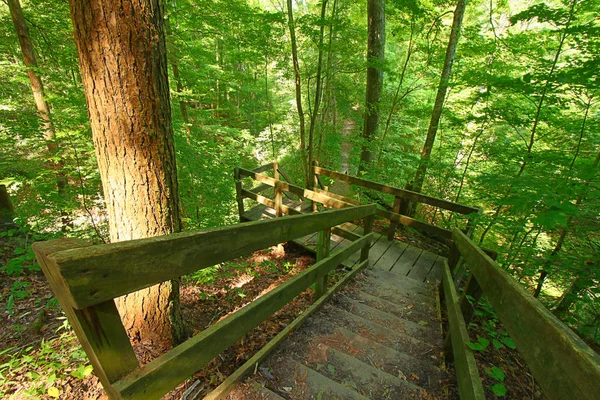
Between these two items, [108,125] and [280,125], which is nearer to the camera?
[108,125]

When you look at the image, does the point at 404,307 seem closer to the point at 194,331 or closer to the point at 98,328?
the point at 194,331

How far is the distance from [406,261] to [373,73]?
519 centimetres

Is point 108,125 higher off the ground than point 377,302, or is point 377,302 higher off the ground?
point 108,125

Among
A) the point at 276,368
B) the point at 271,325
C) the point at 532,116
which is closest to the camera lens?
the point at 276,368

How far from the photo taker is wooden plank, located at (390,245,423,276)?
4.56m

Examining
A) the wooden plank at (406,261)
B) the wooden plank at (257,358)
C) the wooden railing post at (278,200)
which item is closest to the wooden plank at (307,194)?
the wooden railing post at (278,200)

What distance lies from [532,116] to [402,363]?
479cm

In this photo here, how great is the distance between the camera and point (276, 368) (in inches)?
78.4

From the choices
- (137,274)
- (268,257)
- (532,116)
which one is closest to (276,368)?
(137,274)

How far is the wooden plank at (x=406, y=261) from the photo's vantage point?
4.56 meters

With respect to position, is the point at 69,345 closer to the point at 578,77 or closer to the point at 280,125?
→ the point at 578,77

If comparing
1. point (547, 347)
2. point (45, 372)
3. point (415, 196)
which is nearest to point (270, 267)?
point (415, 196)

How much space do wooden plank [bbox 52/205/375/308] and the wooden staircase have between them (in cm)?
103

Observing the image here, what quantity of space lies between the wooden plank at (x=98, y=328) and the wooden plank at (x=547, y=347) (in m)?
1.56
